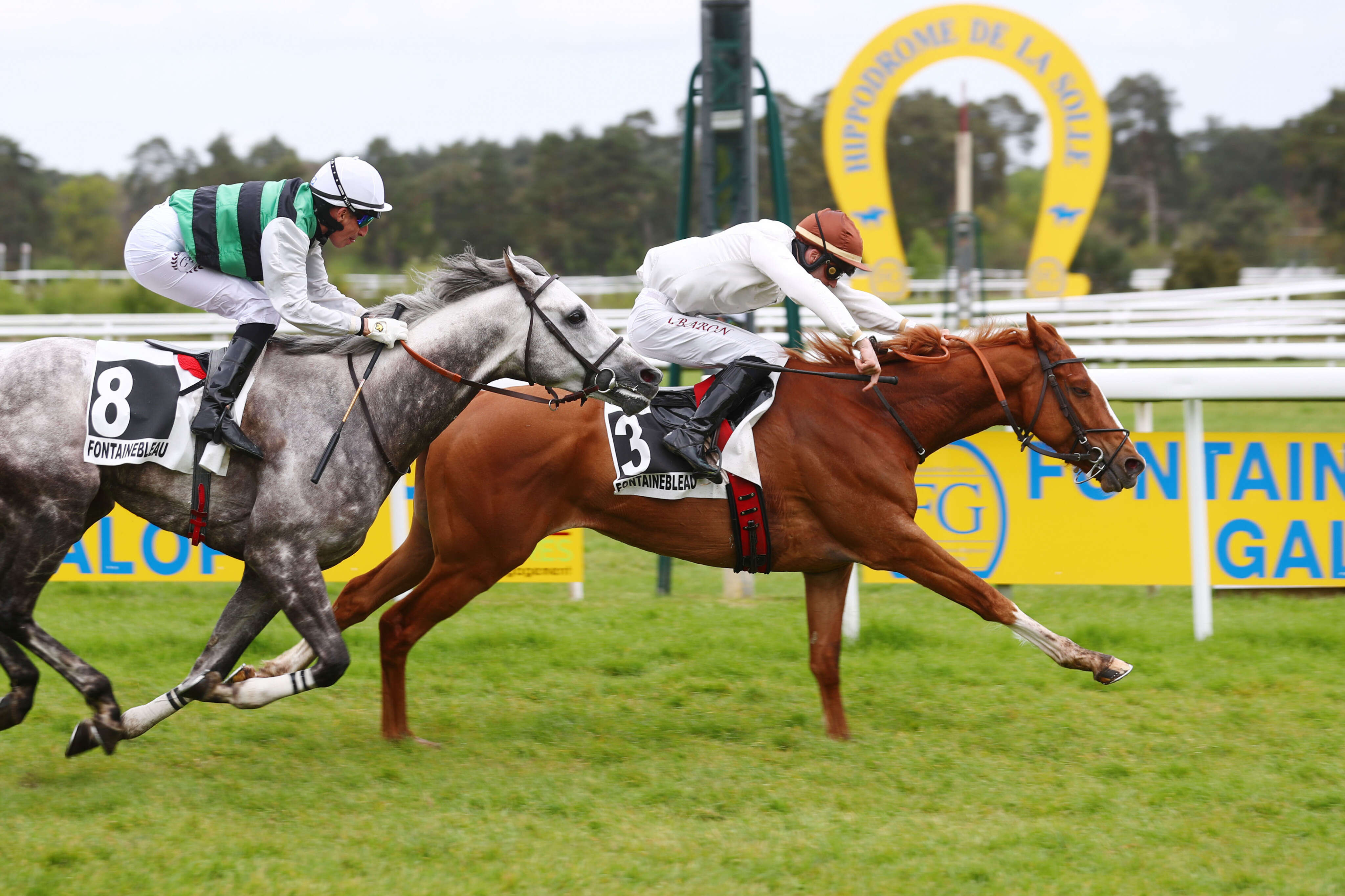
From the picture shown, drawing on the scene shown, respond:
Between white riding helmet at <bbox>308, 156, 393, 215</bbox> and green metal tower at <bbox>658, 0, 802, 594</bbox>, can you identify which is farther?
green metal tower at <bbox>658, 0, 802, 594</bbox>

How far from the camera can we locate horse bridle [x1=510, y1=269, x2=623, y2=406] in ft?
15.1

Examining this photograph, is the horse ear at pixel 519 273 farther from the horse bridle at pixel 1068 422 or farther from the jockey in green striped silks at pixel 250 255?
the horse bridle at pixel 1068 422

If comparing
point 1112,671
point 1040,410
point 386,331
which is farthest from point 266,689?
point 1040,410

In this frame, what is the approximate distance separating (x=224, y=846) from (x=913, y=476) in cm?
288

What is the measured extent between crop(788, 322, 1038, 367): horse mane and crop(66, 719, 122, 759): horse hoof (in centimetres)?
298

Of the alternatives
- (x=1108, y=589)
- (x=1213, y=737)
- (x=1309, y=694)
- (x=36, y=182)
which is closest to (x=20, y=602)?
(x=1213, y=737)

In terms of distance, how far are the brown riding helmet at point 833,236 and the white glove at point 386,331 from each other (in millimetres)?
1624

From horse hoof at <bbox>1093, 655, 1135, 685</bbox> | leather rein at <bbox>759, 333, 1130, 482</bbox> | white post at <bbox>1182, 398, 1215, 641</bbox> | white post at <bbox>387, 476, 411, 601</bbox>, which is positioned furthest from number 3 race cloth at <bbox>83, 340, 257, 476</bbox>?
white post at <bbox>1182, 398, 1215, 641</bbox>

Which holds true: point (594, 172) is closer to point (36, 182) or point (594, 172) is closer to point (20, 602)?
point (36, 182)

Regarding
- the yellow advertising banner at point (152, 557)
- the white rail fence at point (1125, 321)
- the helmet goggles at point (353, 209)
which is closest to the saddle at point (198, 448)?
the helmet goggles at point (353, 209)

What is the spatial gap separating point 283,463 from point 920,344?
261 centimetres

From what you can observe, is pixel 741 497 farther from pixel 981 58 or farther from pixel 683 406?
pixel 981 58

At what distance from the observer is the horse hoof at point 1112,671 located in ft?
15.6

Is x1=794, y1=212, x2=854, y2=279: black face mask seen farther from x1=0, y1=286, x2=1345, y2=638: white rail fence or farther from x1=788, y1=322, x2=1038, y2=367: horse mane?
x1=0, y1=286, x2=1345, y2=638: white rail fence
